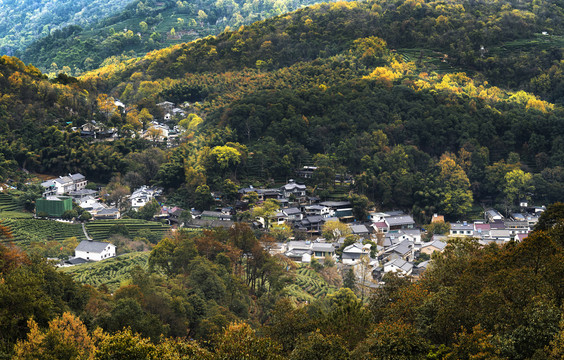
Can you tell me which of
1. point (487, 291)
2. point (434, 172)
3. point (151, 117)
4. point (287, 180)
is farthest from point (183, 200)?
point (487, 291)

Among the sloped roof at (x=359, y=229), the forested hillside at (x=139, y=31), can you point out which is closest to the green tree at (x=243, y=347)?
the sloped roof at (x=359, y=229)

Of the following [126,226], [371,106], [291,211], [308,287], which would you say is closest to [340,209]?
[291,211]

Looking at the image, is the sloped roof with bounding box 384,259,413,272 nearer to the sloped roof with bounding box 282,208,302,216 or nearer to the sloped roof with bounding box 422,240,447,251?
the sloped roof with bounding box 422,240,447,251

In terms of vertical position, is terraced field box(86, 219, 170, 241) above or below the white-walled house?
below

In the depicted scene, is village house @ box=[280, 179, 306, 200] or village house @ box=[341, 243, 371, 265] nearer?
village house @ box=[341, 243, 371, 265]

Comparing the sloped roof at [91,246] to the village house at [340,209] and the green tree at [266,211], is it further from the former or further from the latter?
the village house at [340,209]

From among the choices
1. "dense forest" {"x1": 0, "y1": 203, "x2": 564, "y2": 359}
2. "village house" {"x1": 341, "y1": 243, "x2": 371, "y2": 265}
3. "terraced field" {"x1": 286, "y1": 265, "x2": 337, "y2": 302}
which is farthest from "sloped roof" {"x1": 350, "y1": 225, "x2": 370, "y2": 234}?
"dense forest" {"x1": 0, "y1": 203, "x2": 564, "y2": 359}

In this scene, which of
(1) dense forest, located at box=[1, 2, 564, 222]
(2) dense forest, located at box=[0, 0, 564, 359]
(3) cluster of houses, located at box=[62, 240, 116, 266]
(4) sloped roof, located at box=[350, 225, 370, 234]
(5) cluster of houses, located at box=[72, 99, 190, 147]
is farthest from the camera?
(5) cluster of houses, located at box=[72, 99, 190, 147]

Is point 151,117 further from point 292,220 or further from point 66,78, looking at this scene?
point 292,220

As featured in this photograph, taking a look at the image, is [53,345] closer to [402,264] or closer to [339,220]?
[402,264]
